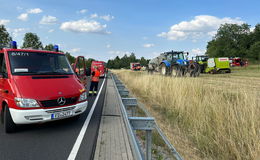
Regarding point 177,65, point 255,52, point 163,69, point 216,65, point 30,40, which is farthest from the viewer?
point 255,52

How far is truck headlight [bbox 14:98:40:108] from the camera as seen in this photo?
3.57 metres

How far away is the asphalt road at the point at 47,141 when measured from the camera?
317 cm

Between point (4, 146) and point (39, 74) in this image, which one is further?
point (39, 74)

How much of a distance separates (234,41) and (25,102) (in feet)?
282

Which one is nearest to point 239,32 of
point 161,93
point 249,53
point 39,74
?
point 249,53

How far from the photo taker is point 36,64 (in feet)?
15.1

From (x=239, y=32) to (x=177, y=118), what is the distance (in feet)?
284

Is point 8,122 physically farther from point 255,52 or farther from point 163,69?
point 255,52

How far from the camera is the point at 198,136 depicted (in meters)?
3.97

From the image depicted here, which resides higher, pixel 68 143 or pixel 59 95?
pixel 59 95

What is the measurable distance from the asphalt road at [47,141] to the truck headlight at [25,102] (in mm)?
797

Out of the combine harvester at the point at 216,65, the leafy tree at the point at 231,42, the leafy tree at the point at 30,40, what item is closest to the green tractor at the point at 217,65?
the combine harvester at the point at 216,65

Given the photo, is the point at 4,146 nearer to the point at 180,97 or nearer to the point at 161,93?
the point at 180,97

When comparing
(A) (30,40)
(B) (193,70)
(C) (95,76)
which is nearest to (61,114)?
(C) (95,76)
